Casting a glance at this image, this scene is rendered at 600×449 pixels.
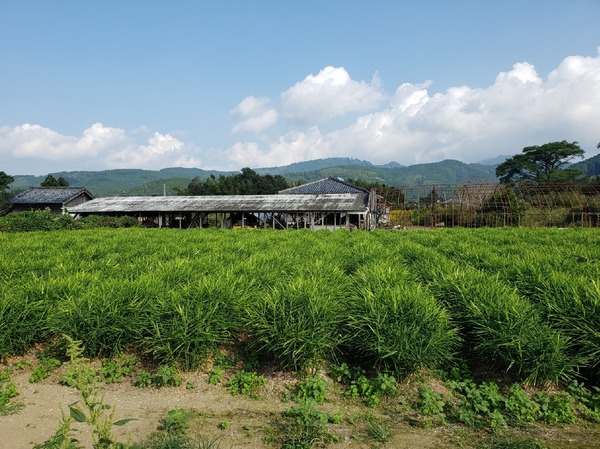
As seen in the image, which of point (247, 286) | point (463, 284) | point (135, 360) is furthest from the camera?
point (247, 286)

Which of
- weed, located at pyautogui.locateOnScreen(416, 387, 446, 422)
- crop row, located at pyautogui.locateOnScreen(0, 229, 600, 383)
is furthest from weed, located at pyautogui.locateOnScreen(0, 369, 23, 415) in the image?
weed, located at pyautogui.locateOnScreen(416, 387, 446, 422)

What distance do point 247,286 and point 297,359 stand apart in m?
1.72

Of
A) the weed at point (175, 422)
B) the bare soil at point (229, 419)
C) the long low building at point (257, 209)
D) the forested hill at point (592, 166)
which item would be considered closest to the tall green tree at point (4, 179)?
the long low building at point (257, 209)

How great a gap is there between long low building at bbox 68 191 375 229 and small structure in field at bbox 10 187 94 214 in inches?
226

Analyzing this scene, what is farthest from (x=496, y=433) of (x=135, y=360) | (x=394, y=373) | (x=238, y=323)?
(x=135, y=360)

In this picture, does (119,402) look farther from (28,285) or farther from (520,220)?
(520,220)

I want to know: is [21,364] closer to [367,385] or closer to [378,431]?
[367,385]

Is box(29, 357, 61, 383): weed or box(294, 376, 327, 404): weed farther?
box(29, 357, 61, 383): weed

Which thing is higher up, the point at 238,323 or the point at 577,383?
the point at 238,323

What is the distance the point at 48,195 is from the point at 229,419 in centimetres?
4234

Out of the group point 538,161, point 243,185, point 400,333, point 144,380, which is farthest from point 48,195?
point 538,161

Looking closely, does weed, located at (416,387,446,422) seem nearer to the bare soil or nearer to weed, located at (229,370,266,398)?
the bare soil

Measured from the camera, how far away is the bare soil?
3.06m

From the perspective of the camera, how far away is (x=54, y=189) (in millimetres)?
38906
